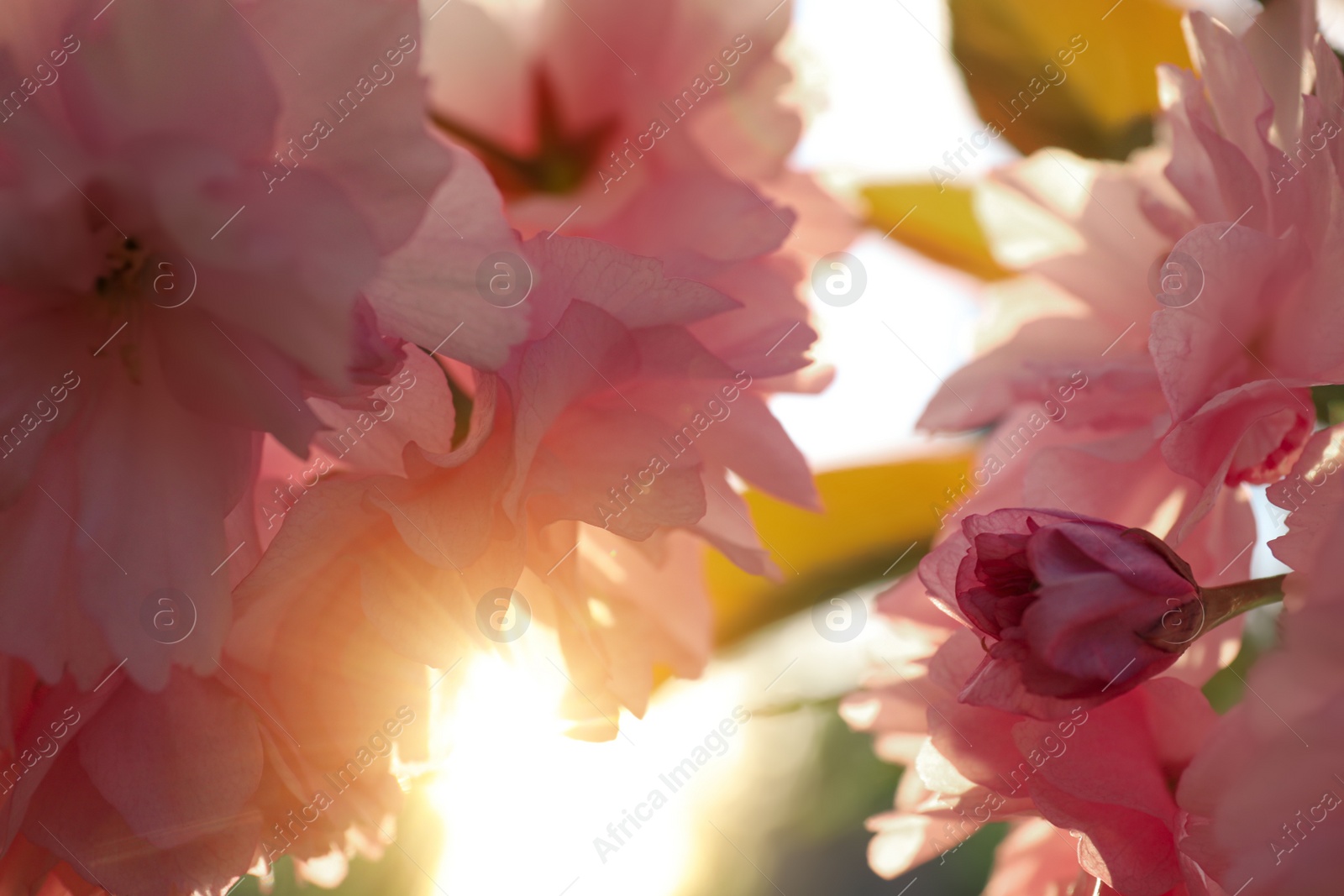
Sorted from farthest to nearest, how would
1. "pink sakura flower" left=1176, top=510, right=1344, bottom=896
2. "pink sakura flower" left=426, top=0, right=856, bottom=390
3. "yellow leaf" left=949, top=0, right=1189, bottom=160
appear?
"yellow leaf" left=949, top=0, right=1189, bottom=160 < "pink sakura flower" left=426, top=0, right=856, bottom=390 < "pink sakura flower" left=1176, top=510, right=1344, bottom=896

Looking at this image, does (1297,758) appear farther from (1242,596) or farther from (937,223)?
(937,223)

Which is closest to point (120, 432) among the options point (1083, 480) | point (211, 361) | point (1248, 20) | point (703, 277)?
point (211, 361)

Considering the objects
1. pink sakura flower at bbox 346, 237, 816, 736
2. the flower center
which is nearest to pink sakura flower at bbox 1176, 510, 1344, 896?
pink sakura flower at bbox 346, 237, 816, 736

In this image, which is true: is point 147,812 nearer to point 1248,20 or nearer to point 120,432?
point 120,432

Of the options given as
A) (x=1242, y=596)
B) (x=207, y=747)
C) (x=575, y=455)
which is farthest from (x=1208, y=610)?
(x=207, y=747)

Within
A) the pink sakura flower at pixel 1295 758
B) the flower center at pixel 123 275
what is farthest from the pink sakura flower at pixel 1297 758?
the flower center at pixel 123 275

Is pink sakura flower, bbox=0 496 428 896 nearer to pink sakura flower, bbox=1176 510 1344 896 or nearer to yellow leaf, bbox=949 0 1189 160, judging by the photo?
pink sakura flower, bbox=1176 510 1344 896

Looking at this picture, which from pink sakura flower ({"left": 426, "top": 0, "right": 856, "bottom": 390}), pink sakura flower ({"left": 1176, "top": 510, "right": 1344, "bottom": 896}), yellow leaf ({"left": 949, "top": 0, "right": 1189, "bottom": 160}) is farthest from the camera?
yellow leaf ({"left": 949, "top": 0, "right": 1189, "bottom": 160})

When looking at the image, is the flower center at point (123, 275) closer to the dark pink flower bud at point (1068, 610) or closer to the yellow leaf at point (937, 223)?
the dark pink flower bud at point (1068, 610)
